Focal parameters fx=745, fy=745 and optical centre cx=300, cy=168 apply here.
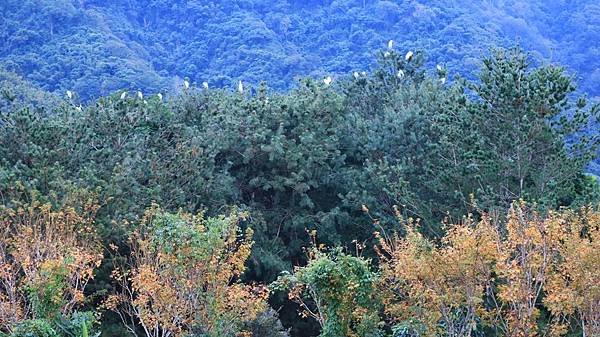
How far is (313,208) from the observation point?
58.2ft

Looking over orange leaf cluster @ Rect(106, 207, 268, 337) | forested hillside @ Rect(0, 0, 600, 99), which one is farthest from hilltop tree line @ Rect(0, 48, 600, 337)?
forested hillside @ Rect(0, 0, 600, 99)

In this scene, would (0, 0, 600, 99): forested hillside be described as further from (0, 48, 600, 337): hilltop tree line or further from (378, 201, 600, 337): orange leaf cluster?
(378, 201, 600, 337): orange leaf cluster

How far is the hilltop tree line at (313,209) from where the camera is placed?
928cm

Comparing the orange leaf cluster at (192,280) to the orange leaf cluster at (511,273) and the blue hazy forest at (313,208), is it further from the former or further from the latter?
the orange leaf cluster at (511,273)

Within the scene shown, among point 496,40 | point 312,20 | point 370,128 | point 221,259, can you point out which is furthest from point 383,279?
point 312,20

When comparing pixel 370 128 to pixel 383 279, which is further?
pixel 370 128

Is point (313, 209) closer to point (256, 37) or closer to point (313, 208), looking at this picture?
point (313, 208)

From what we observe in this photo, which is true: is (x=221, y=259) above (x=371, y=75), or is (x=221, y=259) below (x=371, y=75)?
below

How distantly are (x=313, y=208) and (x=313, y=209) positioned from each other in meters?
0.03

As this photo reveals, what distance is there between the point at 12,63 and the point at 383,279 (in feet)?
97.2

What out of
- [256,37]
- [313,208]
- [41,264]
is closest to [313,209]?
[313,208]

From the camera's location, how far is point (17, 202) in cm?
1110

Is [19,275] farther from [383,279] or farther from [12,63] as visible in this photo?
[12,63]

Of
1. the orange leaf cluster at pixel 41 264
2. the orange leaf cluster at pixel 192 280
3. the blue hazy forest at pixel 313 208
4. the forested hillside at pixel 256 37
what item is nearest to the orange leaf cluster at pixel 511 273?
the blue hazy forest at pixel 313 208
